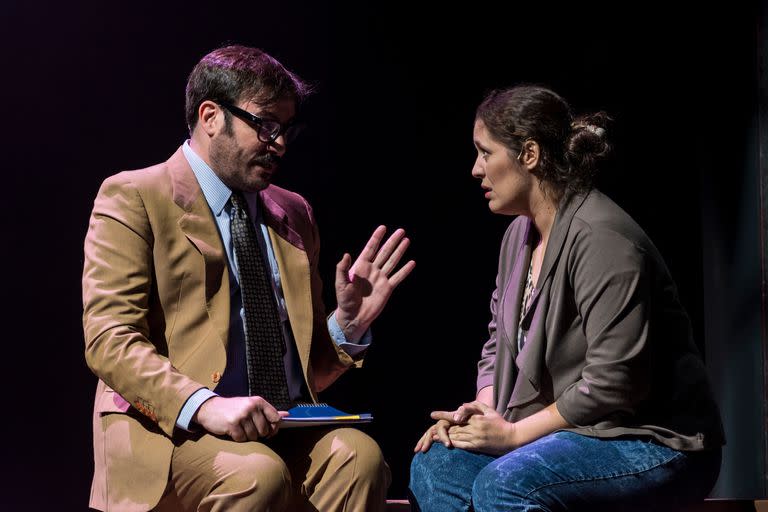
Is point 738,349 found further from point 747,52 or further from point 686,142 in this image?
point 747,52

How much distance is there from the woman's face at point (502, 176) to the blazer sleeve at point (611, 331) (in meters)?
0.31

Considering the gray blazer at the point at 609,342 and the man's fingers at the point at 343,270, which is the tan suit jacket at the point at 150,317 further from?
the gray blazer at the point at 609,342

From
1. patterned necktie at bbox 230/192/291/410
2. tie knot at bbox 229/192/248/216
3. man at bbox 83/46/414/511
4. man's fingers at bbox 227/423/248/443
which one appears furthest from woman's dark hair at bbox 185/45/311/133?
man's fingers at bbox 227/423/248/443

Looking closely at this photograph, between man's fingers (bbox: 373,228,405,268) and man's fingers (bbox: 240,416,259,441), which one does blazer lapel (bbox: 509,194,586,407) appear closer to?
man's fingers (bbox: 373,228,405,268)

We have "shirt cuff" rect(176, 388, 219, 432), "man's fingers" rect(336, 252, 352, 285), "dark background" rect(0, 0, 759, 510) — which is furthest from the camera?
"dark background" rect(0, 0, 759, 510)

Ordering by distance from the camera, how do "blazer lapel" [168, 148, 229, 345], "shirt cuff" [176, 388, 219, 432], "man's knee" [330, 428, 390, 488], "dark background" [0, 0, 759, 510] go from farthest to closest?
1. "dark background" [0, 0, 759, 510]
2. "blazer lapel" [168, 148, 229, 345]
3. "man's knee" [330, 428, 390, 488]
4. "shirt cuff" [176, 388, 219, 432]

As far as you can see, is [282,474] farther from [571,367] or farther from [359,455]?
[571,367]

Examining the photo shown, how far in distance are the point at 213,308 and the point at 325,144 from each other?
3.91 ft

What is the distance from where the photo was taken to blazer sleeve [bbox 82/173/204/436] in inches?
89.0

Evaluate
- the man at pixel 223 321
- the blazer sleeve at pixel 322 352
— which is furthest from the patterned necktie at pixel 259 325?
the blazer sleeve at pixel 322 352

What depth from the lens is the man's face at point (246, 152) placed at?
263 cm

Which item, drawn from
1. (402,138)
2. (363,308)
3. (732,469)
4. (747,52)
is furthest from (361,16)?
(732,469)

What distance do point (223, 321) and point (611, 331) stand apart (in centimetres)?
99

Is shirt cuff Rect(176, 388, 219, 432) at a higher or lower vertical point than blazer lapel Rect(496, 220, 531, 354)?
lower
